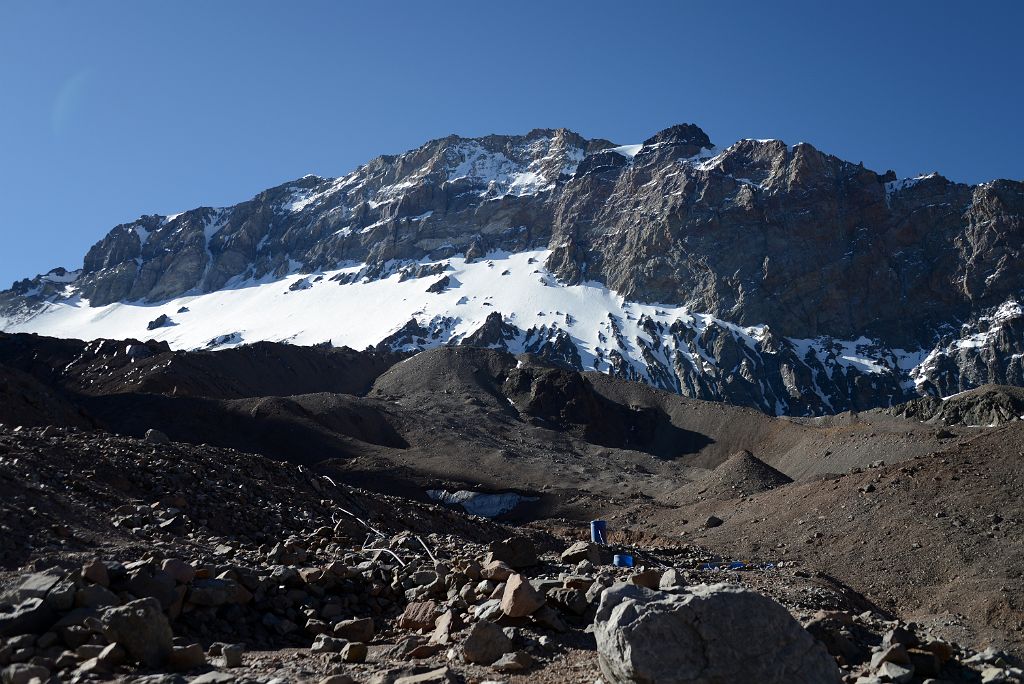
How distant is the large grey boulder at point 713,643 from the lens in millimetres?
5359

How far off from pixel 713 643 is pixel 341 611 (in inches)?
191

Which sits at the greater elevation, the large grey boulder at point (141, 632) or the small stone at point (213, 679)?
the large grey boulder at point (141, 632)

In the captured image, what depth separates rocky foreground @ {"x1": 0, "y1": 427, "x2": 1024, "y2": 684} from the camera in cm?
553

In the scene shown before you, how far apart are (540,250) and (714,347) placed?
54.9 m

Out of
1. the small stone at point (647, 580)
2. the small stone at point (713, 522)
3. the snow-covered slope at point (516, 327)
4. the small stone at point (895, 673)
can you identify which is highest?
the snow-covered slope at point (516, 327)

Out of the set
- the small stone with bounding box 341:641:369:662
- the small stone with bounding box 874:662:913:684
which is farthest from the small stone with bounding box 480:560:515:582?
the small stone with bounding box 874:662:913:684

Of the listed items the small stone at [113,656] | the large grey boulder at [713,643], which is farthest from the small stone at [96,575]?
the large grey boulder at [713,643]

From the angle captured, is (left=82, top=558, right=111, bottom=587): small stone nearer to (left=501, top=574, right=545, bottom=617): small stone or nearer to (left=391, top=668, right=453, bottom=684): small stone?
(left=391, top=668, right=453, bottom=684): small stone

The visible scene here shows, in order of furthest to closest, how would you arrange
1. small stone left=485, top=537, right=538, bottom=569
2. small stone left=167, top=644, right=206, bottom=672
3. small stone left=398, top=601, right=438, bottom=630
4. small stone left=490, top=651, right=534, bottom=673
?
small stone left=485, top=537, right=538, bottom=569
small stone left=398, top=601, right=438, bottom=630
small stone left=490, top=651, right=534, bottom=673
small stone left=167, top=644, right=206, bottom=672

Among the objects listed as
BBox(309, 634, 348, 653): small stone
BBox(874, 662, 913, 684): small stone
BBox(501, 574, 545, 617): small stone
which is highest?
BBox(501, 574, 545, 617): small stone

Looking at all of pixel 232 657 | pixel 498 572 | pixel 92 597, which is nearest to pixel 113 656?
pixel 232 657

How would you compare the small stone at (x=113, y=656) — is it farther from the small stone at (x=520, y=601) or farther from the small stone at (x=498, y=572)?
the small stone at (x=498, y=572)

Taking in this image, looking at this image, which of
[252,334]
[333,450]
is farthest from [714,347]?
[333,450]

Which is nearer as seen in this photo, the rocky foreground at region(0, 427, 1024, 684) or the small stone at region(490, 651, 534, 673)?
the rocky foreground at region(0, 427, 1024, 684)
